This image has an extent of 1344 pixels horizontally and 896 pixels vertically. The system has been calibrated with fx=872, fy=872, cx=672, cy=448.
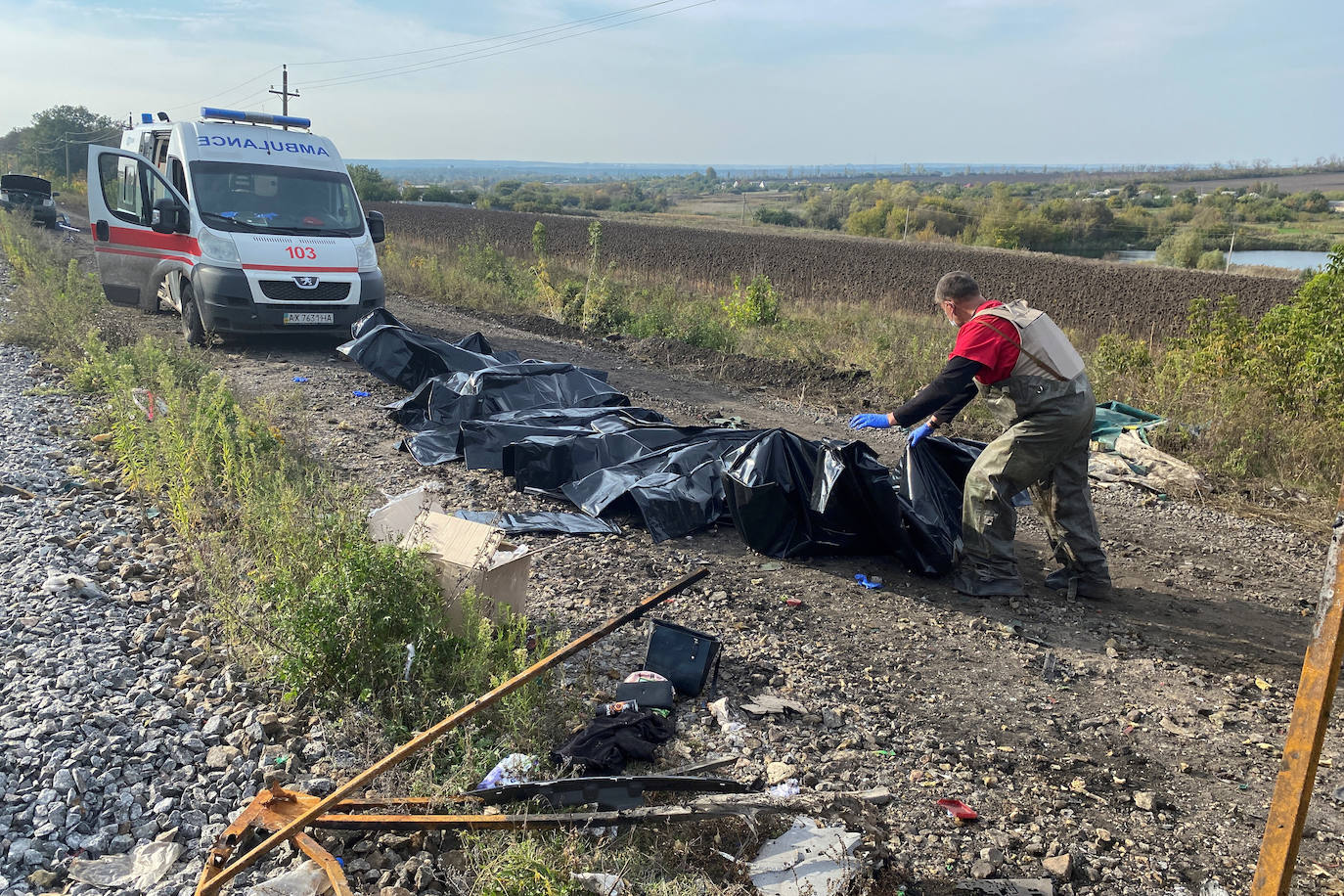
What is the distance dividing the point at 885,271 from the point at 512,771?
831 inches

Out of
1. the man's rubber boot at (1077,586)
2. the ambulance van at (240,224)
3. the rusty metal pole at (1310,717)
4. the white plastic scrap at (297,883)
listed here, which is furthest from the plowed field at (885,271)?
the white plastic scrap at (297,883)

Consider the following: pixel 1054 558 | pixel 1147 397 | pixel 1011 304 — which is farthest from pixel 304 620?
pixel 1147 397

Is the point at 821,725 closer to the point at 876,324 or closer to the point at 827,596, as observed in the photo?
the point at 827,596

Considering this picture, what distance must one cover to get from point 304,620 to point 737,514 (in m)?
2.62

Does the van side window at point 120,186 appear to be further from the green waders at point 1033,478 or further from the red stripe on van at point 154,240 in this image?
the green waders at point 1033,478

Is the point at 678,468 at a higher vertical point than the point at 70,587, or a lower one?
higher

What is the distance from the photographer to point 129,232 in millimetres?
11273

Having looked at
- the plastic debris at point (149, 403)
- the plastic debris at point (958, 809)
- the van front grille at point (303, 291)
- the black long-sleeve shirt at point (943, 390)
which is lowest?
the plastic debris at point (958, 809)

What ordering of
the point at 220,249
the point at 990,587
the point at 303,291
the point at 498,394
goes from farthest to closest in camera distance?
the point at 303,291 → the point at 220,249 → the point at 498,394 → the point at 990,587

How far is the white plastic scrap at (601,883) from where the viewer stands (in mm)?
2660

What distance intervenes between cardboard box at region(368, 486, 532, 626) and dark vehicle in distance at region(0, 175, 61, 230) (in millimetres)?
28173

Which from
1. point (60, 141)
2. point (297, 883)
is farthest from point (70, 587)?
point (60, 141)

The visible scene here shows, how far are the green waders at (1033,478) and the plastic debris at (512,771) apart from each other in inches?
116

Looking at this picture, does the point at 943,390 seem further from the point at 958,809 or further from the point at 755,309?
the point at 755,309
